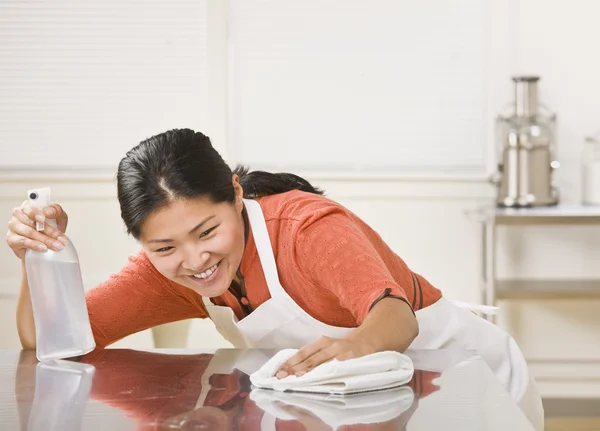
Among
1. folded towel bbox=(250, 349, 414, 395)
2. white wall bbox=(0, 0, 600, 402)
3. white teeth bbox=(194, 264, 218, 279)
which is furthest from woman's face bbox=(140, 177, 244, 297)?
white wall bbox=(0, 0, 600, 402)

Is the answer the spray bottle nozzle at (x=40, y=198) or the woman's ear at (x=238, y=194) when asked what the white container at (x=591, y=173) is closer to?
the woman's ear at (x=238, y=194)

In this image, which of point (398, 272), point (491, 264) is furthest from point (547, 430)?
point (398, 272)

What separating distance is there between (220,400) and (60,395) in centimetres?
22

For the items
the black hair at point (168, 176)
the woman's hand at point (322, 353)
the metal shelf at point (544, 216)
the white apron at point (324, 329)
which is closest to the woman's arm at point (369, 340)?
the woman's hand at point (322, 353)

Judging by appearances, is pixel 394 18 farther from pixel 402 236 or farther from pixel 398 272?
pixel 398 272

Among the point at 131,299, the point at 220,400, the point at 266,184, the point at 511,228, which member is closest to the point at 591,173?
the point at 511,228

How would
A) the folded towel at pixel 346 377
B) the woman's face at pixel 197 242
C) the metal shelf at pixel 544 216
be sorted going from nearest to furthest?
the folded towel at pixel 346 377, the woman's face at pixel 197 242, the metal shelf at pixel 544 216

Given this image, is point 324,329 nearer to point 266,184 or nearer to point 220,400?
point 266,184

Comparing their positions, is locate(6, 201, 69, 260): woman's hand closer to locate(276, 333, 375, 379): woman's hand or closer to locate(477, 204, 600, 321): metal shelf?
locate(276, 333, 375, 379): woman's hand

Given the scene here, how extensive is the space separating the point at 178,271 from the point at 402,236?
2.04m

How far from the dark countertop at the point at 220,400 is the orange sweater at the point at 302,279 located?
15 centimetres

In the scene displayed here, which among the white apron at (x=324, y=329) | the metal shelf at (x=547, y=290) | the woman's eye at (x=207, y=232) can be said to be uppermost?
the woman's eye at (x=207, y=232)

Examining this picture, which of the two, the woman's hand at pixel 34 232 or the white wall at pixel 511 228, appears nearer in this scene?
the woman's hand at pixel 34 232

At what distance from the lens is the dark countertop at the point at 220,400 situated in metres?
0.96
